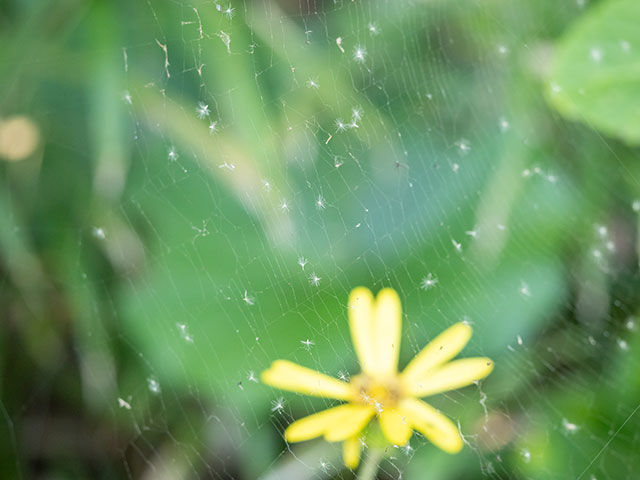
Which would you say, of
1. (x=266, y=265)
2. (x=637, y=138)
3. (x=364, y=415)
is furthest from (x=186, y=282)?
(x=637, y=138)

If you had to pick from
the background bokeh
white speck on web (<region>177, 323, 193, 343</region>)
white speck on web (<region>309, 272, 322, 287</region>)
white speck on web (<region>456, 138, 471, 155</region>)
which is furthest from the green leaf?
white speck on web (<region>177, 323, 193, 343</region>)

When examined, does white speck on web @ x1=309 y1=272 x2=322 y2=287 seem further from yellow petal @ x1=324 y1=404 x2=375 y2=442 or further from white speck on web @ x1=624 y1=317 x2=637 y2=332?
white speck on web @ x1=624 y1=317 x2=637 y2=332

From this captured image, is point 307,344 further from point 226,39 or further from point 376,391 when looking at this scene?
point 226,39

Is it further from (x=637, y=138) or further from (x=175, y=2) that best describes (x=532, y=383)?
(x=175, y=2)

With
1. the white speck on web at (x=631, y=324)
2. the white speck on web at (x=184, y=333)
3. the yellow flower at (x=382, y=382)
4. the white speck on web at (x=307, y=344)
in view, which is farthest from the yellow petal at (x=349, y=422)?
the white speck on web at (x=631, y=324)

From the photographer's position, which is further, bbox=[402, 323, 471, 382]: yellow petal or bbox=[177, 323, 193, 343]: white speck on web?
bbox=[177, 323, 193, 343]: white speck on web

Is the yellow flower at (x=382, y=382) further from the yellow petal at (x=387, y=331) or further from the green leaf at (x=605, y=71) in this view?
the green leaf at (x=605, y=71)

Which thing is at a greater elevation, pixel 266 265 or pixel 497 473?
pixel 266 265
